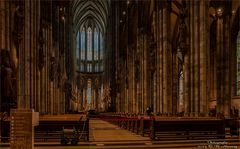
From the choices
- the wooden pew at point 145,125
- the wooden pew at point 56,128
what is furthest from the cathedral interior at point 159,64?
the wooden pew at point 56,128

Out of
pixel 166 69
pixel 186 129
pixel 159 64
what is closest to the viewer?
pixel 186 129

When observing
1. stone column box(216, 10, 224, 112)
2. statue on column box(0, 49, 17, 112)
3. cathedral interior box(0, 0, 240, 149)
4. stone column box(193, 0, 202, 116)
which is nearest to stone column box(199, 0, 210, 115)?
cathedral interior box(0, 0, 240, 149)

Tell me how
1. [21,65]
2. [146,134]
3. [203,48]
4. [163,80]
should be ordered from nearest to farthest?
[146,134] < [203,48] < [21,65] < [163,80]

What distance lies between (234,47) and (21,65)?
78.7 feet

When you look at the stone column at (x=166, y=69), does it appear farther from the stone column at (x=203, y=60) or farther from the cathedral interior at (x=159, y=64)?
the stone column at (x=203, y=60)

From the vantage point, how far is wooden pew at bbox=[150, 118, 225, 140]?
17172 millimetres

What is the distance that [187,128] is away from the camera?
56.6 ft

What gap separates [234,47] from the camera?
138 feet

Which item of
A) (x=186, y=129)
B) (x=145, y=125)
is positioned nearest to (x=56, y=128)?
(x=145, y=125)

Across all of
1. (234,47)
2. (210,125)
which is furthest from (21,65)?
(234,47)

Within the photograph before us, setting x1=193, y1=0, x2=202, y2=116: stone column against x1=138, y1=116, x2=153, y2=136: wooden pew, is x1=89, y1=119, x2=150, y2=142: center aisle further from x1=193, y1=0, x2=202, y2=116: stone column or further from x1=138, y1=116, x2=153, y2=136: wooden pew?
x1=193, y1=0, x2=202, y2=116: stone column

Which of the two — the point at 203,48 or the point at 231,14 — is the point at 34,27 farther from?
the point at 231,14

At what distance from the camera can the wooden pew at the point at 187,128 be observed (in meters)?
17.2

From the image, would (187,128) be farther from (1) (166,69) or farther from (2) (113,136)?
(1) (166,69)
